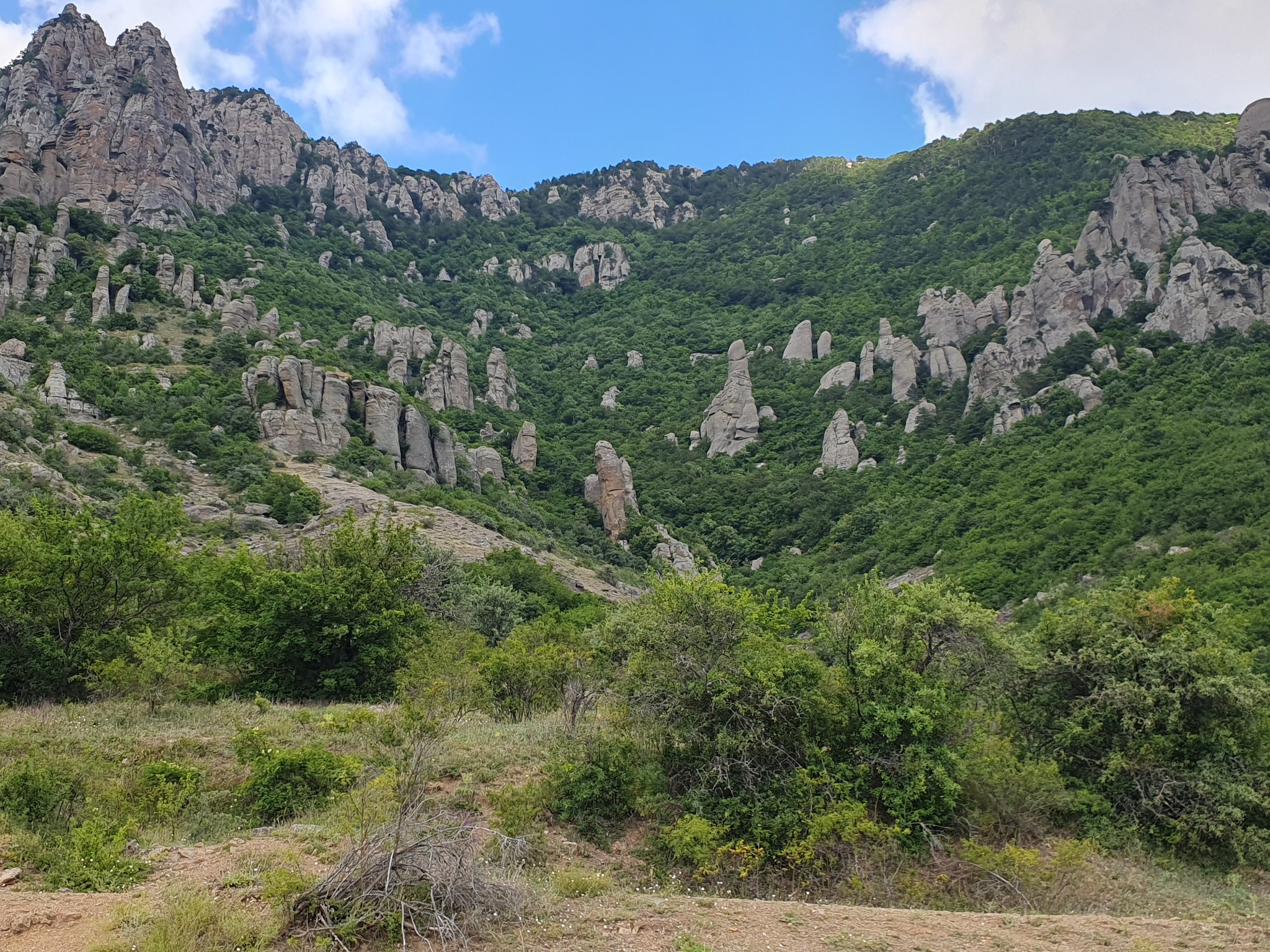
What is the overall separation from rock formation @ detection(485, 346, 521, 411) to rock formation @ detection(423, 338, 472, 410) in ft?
10.2

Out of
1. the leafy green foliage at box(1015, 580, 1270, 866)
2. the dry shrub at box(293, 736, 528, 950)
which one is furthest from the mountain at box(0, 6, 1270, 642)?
the dry shrub at box(293, 736, 528, 950)

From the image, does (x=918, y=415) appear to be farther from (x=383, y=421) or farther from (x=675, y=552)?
(x=383, y=421)

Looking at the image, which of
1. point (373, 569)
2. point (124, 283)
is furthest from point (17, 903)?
point (124, 283)

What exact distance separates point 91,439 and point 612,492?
1403 inches

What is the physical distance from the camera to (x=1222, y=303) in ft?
185

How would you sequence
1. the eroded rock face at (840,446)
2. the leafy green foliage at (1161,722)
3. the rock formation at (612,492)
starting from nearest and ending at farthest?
the leafy green foliage at (1161,722) < the rock formation at (612,492) < the eroded rock face at (840,446)

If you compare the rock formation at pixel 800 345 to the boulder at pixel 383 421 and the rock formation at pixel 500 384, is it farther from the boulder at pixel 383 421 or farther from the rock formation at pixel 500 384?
the boulder at pixel 383 421

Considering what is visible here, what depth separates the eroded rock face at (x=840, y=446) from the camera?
2662 inches

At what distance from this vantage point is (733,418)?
79188 millimetres

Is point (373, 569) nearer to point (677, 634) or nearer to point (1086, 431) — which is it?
point (677, 634)

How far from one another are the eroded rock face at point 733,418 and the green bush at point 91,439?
162ft

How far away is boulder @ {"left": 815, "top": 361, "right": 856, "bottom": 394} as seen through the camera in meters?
78.2

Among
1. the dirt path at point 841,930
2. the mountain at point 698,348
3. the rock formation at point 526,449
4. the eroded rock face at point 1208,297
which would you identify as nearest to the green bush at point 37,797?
the dirt path at point 841,930

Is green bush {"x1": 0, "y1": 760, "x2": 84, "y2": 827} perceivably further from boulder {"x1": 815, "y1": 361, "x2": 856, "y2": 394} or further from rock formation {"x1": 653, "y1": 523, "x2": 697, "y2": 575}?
boulder {"x1": 815, "y1": 361, "x2": 856, "y2": 394}
